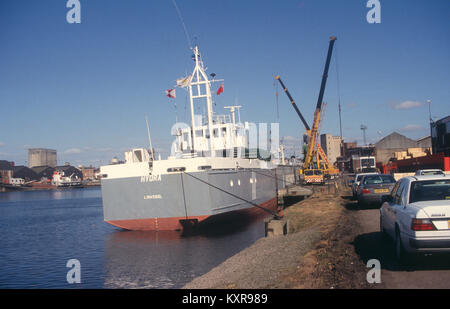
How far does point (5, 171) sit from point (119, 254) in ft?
535

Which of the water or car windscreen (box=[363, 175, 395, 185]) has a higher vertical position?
car windscreen (box=[363, 175, 395, 185])

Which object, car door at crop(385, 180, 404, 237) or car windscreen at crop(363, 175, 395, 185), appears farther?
car windscreen at crop(363, 175, 395, 185)

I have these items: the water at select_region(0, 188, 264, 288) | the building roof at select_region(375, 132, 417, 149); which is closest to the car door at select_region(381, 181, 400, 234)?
the water at select_region(0, 188, 264, 288)

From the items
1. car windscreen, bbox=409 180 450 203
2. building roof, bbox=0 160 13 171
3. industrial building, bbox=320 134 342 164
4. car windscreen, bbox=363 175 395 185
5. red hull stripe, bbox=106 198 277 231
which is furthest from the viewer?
industrial building, bbox=320 134 342 164

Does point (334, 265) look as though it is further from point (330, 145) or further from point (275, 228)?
point (330, 145)

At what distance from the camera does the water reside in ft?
47.5

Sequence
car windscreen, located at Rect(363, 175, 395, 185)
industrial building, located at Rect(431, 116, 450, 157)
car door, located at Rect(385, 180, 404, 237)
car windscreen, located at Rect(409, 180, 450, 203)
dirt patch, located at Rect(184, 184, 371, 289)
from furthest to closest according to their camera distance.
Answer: industrial building, located at Rect(431, 116, 450, 157) < car windscreen, located at Rect(363, 175, 395, 185) < car door, located at Rect(385, 180, 404, 237) < car windscreen, located at Rect(409, 180, 450, 203) < dirt patch, located at Rect(184, 184, 371, 289)

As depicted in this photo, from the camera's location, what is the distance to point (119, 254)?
19.3 meters

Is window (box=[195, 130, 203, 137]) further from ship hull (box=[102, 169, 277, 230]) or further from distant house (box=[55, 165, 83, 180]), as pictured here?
distant house (box=[55, 165, 83, 180])

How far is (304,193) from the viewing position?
31234 mm

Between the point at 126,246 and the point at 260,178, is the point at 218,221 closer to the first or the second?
the point at 126,246

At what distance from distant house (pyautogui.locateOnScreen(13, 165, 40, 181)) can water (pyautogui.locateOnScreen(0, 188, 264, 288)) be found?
155057 mm

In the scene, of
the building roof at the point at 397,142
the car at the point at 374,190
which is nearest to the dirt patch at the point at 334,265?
the car at the point at 374,190

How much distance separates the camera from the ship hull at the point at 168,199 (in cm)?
2253
